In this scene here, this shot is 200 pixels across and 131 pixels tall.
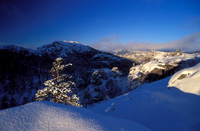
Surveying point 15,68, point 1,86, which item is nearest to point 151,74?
point 1,86

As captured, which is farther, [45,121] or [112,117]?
[112,117]

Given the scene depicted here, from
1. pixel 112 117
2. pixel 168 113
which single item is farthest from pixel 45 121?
pixel 168 113

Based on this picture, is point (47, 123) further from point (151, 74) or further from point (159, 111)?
point (151, 74)

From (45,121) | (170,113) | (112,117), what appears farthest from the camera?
(170,113)

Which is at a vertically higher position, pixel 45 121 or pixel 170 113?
pixel 45 121

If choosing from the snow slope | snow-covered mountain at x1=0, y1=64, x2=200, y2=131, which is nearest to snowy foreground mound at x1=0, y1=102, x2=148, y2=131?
snow-covered mountain at x1=0, y1=64, x2=200, y2=131

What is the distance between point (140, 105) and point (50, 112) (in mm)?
5031

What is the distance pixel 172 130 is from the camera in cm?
337

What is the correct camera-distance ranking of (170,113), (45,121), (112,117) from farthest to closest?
(170,113), (112,117), (45,121)

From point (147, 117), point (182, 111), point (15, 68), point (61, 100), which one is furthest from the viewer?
point (15, 68)

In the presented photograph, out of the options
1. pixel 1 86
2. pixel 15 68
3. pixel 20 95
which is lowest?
pixel 20 95

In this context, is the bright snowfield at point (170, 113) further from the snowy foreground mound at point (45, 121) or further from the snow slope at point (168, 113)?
the snowy foreground mound at point (45, 121)

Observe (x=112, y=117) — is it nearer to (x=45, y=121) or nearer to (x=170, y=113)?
(x=45, y=121)

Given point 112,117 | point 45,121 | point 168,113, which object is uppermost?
point 45,121
